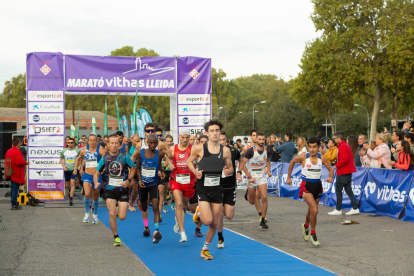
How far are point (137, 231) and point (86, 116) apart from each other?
276 feet

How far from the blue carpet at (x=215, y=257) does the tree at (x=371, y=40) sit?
27382 mm

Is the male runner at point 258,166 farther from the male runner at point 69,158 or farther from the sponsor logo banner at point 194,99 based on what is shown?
the male runner at point 69,158

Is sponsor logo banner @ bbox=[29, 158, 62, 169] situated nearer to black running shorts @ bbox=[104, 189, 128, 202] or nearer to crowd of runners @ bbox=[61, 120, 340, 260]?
crowd of runners @ bbox=[61, 120, 340, 260]

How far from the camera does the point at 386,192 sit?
478 inches

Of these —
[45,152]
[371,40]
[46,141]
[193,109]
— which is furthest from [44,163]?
[371,40]

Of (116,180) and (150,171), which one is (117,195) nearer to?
(116,180)

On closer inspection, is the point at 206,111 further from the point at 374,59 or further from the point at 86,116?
the point at 86,116

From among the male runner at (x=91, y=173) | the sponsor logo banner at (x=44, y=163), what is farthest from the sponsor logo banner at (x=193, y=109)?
the male runner at (x=91, y=173)

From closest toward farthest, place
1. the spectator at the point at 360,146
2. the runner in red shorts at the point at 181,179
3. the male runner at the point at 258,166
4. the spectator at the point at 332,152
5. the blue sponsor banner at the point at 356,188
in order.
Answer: the runner in red shorts at the point at 181,179, the male runner at the point at 258,166, the blue sponsor banner at the point at 356,188, the spectator at the point at 332,152, the spectator at the point at 360,146

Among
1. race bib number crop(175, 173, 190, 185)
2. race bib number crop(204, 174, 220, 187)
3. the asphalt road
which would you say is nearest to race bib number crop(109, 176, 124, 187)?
the asphalt road

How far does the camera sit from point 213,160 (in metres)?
7.38

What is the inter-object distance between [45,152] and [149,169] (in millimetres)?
8011

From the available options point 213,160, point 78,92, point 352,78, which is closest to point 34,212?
point 78,92

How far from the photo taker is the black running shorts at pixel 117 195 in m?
8.48
